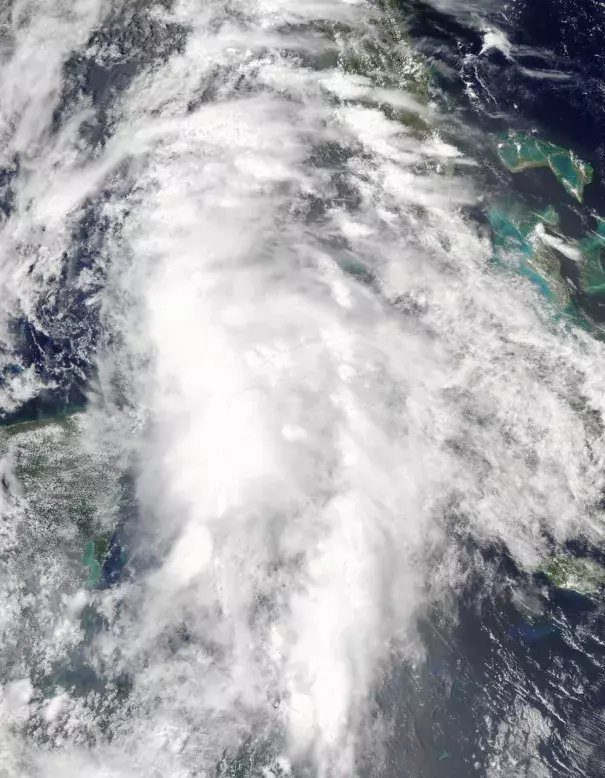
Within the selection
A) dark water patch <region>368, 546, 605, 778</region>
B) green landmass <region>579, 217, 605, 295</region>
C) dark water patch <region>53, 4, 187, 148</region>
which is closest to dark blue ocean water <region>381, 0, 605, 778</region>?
dark water patch <region>368, 546, 605, 778</region>

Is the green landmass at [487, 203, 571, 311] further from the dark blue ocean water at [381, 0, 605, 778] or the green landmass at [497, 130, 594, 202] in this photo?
the green landmass at [497, 130, 594, 202]

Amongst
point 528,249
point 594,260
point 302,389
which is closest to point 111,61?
point 302,389

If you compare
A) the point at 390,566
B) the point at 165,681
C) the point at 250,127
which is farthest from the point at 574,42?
the point at 165,681

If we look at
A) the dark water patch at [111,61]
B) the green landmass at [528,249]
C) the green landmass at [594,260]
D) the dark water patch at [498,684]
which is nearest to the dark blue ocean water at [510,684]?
the dark water patch at [498,684]

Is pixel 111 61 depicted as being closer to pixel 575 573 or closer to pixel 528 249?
pixel 528 249

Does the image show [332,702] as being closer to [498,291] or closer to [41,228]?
[498,291]
